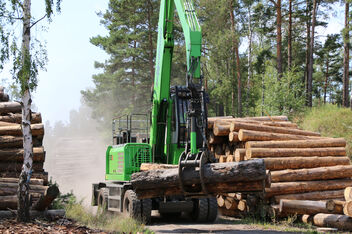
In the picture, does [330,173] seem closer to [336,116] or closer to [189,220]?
[189,220]

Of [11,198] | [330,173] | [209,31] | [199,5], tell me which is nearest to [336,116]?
[330,173]

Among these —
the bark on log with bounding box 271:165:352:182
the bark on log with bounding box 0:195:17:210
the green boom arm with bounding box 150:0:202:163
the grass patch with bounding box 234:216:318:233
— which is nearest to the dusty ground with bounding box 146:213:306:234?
the grass patch with bounding box 234:216:318:233

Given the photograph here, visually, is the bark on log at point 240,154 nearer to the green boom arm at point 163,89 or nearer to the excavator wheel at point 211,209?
the excavator wheel at point 211,209

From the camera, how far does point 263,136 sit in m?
13.8

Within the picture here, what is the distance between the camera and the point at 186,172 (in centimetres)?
827

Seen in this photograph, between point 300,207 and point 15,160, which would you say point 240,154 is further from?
point 15,160

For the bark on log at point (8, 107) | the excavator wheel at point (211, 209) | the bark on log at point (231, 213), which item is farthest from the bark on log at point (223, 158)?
the bark on log at point (8, 107)

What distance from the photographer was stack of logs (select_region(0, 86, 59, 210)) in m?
9.88

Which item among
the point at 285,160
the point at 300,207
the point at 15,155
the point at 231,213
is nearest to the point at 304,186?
the point at 285,160

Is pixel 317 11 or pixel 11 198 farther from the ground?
pixel 317 11

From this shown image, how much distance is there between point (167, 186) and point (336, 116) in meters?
17.2

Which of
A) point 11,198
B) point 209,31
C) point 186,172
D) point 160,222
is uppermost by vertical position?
point 209,31

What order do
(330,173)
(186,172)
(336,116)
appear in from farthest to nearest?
1. (336,116)
2. (330,173)
3. (186,172)

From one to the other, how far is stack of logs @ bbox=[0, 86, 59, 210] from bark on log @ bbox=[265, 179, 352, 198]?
6388mm
